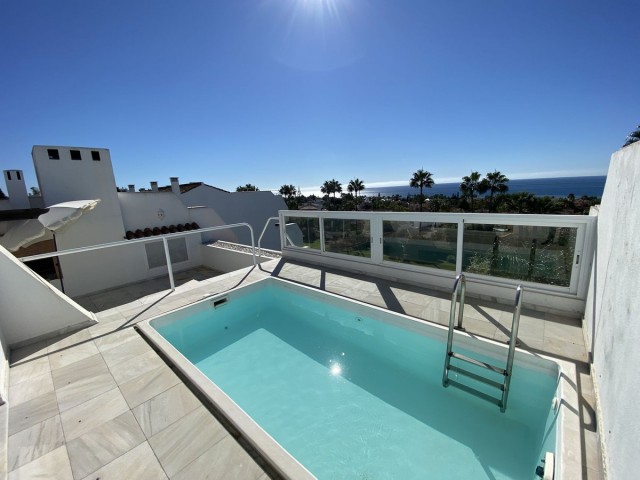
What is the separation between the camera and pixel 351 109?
14.3 metres

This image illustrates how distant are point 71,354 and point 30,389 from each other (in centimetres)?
60

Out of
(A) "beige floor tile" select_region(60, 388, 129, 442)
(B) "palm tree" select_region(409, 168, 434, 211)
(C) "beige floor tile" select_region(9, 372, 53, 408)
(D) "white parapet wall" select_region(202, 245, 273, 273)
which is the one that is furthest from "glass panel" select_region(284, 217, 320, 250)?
(B) "palm tree" select_region(409, 168, 434, 211)

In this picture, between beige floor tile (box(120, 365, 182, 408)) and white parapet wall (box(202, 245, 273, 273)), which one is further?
white parapet wall (box(202, 245, 273, 273))

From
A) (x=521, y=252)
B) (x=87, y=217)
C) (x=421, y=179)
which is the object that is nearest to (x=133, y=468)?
(x=521, y=252)

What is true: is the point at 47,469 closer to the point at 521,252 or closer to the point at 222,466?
the point at 222,466

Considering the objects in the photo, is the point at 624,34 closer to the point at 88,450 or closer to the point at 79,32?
the point at 88,450

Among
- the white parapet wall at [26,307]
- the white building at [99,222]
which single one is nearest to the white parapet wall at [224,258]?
the white building at [99,222]

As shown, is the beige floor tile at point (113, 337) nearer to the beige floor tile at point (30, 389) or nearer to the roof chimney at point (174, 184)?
the beige floor tile at point (30, 389)

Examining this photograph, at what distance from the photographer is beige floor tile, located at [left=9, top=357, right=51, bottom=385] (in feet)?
8.86

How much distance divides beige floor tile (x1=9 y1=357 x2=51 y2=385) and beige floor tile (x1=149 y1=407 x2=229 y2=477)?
6.52ft

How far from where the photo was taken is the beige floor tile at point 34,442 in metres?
1.83

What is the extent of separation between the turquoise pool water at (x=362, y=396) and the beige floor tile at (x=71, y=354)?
79cm

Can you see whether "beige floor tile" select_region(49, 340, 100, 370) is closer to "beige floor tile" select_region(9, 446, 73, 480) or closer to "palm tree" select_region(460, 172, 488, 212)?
"beige floor tile" select_region(9, 446, 73, 480)

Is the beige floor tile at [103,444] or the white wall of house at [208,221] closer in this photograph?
the beige floor tile at [103,444]
